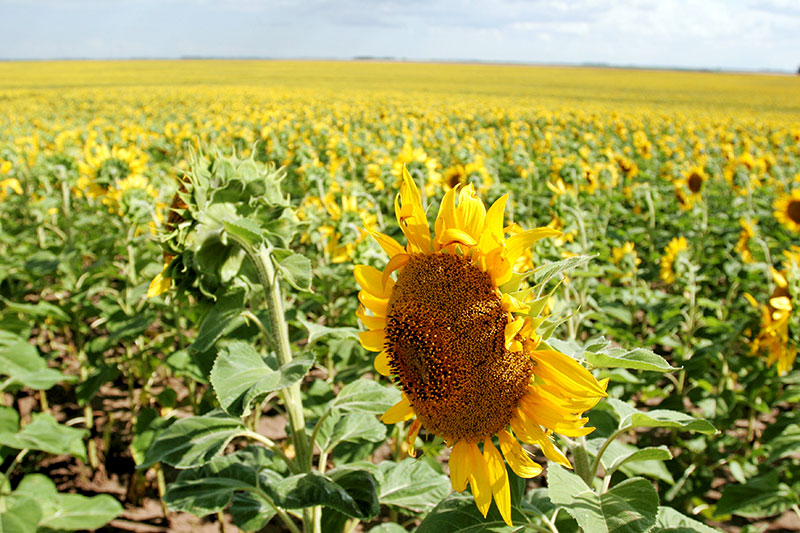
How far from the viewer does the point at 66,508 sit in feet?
7.25

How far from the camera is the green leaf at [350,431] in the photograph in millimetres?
1629

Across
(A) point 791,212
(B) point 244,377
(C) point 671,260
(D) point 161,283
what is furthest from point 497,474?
(A) point 791,212

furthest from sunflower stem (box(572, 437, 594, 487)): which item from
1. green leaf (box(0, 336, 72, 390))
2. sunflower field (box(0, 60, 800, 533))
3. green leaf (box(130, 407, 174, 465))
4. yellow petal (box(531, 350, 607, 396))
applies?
Result: green leaf (box(0, 336, 72, 390))

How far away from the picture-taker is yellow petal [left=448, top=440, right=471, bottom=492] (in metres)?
1.03

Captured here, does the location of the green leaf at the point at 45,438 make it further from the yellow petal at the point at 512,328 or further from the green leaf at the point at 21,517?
the yellow petal at the point at 512,328

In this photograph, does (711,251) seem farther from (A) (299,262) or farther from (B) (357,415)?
(A) (299,262)

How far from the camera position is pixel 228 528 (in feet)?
9.46

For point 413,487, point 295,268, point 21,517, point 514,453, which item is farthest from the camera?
point 21,517

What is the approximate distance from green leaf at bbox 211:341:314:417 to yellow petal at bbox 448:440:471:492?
1.12ft

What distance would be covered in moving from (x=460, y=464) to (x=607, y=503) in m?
0.27

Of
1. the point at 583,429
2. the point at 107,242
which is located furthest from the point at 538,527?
the point at 107,242

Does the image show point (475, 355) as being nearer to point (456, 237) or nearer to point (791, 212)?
point (456, 237)

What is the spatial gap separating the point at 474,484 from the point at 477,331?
0.29 metres

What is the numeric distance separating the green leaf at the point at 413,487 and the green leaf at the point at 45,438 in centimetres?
136
